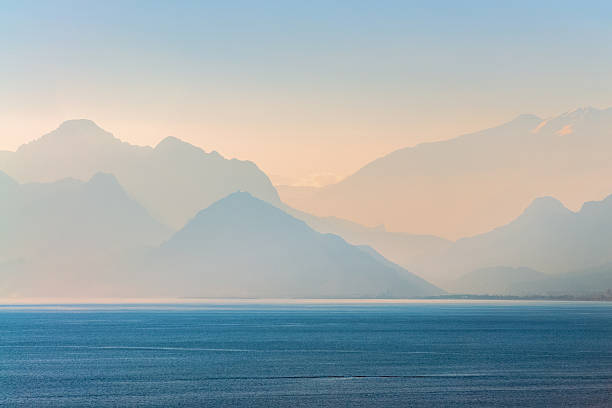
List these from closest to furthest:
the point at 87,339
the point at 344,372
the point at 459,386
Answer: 1. the point at 459,386
2. the point at 344,372
3. the point at 87,339

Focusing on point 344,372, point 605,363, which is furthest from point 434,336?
point 344,372

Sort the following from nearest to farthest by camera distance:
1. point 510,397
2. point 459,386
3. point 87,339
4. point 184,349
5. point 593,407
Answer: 1. point 593,407
2. point 510,397
3. point 459,386
4. point 184,349
5. point 87,339

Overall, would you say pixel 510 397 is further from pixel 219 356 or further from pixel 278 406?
pixel 219 356

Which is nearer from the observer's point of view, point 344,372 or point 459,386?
point 459,386

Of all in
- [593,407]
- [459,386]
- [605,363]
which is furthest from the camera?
[605,363]

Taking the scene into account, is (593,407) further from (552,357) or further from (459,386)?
(552,357)

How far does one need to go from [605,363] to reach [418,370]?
2818 cm

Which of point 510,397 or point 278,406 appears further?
point 510,397

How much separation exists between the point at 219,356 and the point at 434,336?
70.2 m

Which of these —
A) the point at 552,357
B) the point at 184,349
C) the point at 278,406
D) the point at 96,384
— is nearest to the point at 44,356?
the point at 184,349

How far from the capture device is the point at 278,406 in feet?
283

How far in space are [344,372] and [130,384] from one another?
26.9m

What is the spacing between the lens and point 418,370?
11912 cm

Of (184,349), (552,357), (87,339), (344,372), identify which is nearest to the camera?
(344,372)
